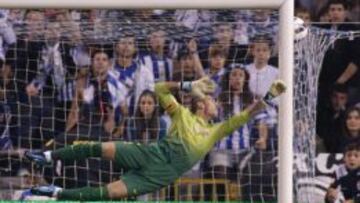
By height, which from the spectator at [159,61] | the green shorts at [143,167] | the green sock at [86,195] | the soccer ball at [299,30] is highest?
the soccer ball at [299,30]

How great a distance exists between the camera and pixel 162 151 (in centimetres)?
696

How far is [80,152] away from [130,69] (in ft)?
2.37

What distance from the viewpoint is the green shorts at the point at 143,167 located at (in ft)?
22.7

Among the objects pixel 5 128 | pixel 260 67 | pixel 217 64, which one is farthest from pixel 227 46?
pixel 5 128

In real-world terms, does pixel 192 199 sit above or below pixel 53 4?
below

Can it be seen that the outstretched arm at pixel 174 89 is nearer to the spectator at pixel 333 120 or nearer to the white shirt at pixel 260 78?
the white shirt at pixel 260 78

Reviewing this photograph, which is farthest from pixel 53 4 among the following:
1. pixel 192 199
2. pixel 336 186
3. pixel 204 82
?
pixel 336 186

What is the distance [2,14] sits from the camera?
753 cm

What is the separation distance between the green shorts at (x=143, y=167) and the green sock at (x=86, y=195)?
0.15 metres

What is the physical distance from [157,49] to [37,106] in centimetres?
84

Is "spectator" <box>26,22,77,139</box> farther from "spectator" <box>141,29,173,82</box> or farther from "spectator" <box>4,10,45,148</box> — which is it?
"spectator" <box>141,29,173,82</box>

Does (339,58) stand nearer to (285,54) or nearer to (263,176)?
(263,176)

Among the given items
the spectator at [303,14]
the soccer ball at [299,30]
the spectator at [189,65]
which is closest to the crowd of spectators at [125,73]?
the spectator at [189,65]

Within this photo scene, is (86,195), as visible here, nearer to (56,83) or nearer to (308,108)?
(56,83)
